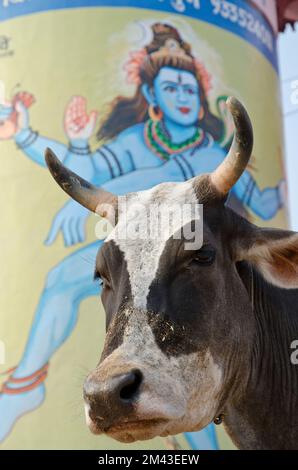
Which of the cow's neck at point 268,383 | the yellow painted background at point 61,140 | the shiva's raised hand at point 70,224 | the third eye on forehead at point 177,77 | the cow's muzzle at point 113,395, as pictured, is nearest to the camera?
the cow's muzzle at point 113,395

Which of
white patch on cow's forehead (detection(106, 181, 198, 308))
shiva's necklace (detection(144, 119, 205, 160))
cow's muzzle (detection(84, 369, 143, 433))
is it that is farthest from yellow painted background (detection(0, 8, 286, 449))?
cow's muzzle (detection(84, 369, 143, 433))

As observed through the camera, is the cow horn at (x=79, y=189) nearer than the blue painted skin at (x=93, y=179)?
Yes

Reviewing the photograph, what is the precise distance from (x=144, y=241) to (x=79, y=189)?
1052mm

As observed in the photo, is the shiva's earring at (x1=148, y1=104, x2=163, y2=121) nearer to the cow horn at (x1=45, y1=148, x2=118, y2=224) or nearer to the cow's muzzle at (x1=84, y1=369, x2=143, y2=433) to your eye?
the cow horn at (x1=45, y1=148, x2=118, y2=224)

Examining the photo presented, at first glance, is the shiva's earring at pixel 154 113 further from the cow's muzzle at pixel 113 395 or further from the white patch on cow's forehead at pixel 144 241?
the cow's muzzle at pixel 113 395

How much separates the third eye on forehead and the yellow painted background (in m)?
0.38

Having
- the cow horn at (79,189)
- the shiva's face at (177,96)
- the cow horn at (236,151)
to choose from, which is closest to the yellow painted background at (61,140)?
the shiva's face at (177,96)

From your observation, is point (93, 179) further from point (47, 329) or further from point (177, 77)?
point (47, 329)

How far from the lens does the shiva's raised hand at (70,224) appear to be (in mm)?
9492

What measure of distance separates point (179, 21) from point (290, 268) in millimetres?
6860

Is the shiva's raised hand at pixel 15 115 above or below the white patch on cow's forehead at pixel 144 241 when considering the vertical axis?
above

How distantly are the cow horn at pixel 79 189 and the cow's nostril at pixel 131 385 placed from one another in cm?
155

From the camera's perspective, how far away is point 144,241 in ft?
13.1

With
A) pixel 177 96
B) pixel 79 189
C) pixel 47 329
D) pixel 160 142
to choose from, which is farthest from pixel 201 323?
pixel 177 96
